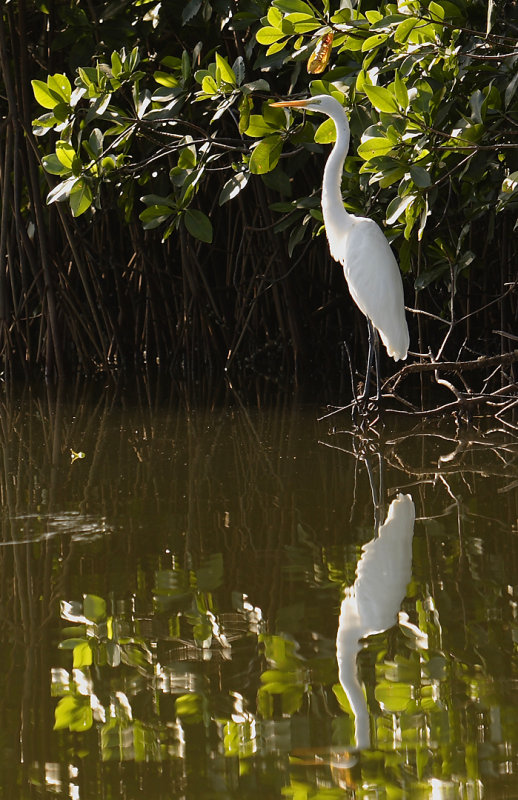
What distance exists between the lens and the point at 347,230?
4.58 m

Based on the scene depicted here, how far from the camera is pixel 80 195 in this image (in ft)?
14.8

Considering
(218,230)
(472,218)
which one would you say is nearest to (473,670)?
(472,218)

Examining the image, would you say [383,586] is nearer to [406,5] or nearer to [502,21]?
[406,5]

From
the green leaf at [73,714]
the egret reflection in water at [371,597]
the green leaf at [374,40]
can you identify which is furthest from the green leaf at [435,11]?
the green leaf at [73,714]

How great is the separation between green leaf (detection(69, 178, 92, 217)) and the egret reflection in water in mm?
2298

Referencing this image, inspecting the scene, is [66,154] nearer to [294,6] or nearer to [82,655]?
[294,6]

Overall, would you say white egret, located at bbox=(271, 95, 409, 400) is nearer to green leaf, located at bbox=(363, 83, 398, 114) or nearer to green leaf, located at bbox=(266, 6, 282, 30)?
green leaf, located at bbox=(266, 6, 282, 30)

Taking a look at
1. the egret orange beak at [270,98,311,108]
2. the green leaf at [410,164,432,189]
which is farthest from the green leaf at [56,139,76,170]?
the green leaf at [410,164,432,189]

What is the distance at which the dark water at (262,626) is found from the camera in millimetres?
1465

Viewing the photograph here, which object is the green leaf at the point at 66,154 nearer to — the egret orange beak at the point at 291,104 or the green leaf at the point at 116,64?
the green leaf at the point at 116,64

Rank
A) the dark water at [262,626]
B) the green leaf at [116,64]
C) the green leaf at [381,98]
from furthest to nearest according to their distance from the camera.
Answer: the green leaf at [116,64] → the green leaf at [381,98] → the dark water at [262,626]

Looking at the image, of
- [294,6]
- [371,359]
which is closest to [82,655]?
[294,6]

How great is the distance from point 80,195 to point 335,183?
1.10 m

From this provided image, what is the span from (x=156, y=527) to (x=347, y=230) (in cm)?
222
